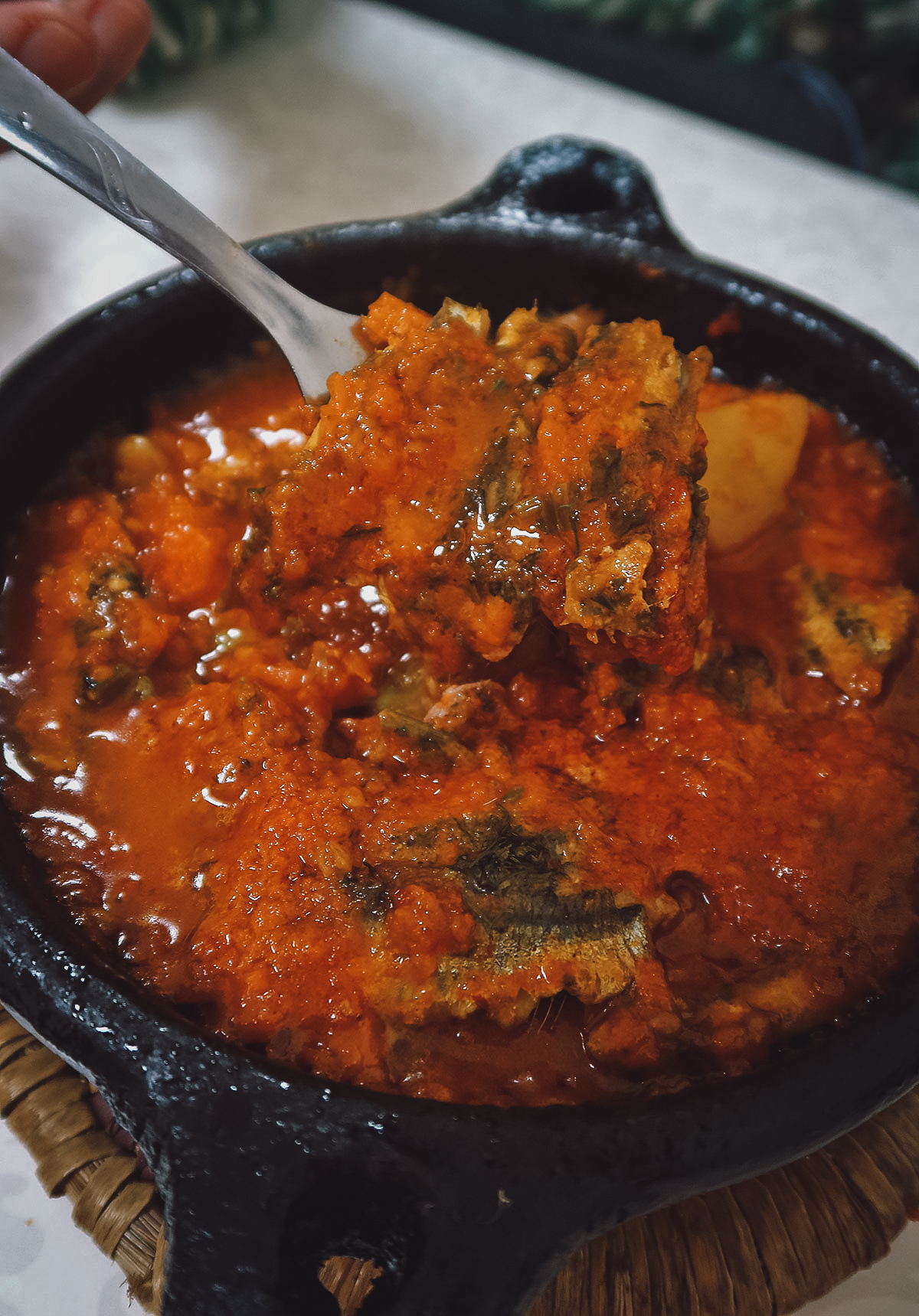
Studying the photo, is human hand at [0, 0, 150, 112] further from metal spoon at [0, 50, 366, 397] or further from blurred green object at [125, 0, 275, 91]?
blurred green object at [125, 0, 275, 91]

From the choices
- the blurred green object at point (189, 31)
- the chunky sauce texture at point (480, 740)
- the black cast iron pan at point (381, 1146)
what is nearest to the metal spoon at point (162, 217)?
the chunky sauce texture at point (480, 740)

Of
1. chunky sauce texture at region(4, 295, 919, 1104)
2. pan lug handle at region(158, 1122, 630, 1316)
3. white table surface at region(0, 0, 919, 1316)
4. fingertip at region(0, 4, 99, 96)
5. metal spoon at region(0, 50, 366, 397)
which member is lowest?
pan lug handle at region(158, 1122, 630, 1316)

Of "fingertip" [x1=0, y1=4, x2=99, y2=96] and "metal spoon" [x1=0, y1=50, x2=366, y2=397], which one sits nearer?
"metal spoon" [x1=0, y1=50, x2=366, y2=397]

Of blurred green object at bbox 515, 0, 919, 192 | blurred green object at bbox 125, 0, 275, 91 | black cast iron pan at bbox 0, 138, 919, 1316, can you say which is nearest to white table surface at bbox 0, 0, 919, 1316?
blurred green object at bbox 125, 0, 275, 91

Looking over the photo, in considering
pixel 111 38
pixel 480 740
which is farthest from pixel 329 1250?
pixel 111 38

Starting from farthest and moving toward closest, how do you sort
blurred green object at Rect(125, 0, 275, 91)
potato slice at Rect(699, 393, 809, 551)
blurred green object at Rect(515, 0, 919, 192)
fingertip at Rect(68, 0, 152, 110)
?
blurred green object at Rect(515, 0, 919, 192) → blurred green object at Rect(125, 0, 275, 91) → fingertip at Rect(68, 0, 152, 110) → potato slice at Rect(699, 393, 809, 551)

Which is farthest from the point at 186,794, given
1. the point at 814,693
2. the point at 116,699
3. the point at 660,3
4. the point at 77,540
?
the point at 660,3

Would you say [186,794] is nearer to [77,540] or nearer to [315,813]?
[315,813]
